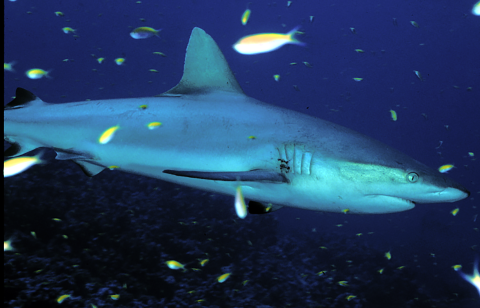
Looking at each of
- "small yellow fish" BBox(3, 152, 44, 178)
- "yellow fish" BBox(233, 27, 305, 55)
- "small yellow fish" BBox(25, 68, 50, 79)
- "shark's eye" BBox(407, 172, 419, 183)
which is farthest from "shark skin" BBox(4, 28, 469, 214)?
"small yellow fish" BBox(25, 68, 50, 79)

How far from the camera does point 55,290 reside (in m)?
4.61

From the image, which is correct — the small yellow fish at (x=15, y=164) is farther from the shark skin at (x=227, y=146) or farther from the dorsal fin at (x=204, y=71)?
the dorsal fin at (x=204, y=71)

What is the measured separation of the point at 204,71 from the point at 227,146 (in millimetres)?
989

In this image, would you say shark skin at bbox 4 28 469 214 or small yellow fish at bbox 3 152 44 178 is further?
small yellow fish at bbox 3 152 44 178

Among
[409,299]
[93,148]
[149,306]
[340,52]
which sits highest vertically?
[340,52]

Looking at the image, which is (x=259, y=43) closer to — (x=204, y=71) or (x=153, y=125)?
(x=204, y=71)

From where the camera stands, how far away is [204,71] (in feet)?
9.06

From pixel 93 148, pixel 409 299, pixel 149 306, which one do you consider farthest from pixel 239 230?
pixel 93 148

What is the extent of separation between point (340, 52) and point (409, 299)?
221 feet

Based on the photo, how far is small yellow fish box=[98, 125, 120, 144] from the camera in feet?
7.88

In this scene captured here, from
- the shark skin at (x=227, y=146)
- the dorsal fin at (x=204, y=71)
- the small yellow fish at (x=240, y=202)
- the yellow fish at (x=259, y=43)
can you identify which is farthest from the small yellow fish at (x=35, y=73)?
the small yellow fish at (x=240, y=202)

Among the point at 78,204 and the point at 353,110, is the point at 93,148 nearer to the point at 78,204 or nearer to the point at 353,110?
the point at 78,204

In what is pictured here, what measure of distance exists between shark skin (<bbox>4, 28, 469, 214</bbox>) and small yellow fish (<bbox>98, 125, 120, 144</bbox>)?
0.11ft

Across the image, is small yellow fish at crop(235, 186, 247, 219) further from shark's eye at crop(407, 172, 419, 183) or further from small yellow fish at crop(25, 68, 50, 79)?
small yellow fish at crop(25, 68, 50, 79)
